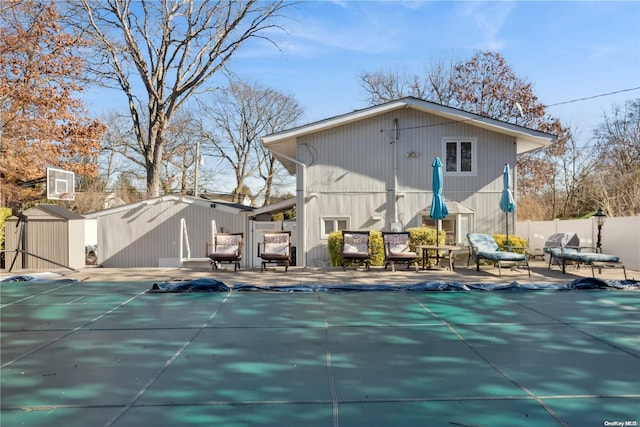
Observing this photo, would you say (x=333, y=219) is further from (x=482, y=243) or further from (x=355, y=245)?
(x=482, y=243)

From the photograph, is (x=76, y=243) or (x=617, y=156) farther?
(x=617, y=156)

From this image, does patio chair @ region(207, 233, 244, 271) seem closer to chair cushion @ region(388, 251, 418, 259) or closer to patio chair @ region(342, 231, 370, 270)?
patio chair @ region(342, 231, 370, 270)

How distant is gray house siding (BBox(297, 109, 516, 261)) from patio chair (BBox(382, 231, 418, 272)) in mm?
1937

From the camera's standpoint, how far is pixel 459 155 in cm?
1353

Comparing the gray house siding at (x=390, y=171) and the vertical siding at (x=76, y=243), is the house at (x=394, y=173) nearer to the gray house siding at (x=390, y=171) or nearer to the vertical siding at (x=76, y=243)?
the gray house siding at (x=390, y=171)

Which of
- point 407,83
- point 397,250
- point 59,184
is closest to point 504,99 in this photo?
point 407,83

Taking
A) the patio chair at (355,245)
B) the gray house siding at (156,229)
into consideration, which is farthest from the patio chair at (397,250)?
the gray house siding at (156,229)

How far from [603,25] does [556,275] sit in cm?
568

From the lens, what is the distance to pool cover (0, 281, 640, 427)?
9.89 ft

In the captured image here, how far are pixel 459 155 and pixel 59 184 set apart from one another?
12.4m

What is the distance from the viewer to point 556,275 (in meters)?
10.1

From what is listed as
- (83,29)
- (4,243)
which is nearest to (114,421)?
(4,243)

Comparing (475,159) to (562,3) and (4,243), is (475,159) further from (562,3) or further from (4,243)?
(4,243)

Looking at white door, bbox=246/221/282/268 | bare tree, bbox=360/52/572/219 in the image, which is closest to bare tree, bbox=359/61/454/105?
bare tree, bbox=360/52/572/219
